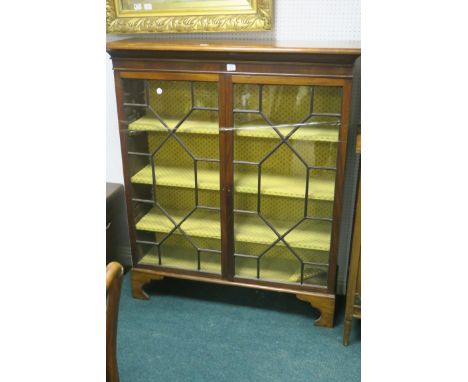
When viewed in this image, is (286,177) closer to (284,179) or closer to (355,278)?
(284,179)

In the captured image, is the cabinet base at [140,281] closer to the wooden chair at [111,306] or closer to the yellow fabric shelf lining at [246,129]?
the yellow fabric shelf lining at [246,129]

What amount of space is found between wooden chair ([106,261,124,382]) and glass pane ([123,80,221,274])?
105 cm

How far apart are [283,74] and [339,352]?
122 cm

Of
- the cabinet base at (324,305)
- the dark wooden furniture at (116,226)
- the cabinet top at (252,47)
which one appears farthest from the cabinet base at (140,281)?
the cabinet top at (252,47)

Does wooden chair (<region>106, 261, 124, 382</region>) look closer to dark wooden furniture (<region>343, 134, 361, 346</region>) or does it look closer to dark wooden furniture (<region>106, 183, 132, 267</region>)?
dark wooden furniture (<region>343, 134, 361, 346</region>)

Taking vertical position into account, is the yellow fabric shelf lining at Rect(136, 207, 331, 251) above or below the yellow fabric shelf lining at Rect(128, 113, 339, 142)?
below

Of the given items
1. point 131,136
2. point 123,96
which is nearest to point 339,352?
point 131,136

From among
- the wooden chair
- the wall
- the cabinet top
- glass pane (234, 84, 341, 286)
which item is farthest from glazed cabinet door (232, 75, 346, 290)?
the wooden chair

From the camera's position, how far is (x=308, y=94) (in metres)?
1.76

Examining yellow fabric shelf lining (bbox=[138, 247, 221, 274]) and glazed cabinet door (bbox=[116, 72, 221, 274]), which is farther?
yellow fabric shelf lining (bbox=[138, 247, 221, 274])

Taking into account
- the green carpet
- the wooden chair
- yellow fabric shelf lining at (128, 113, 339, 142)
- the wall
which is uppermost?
the wall

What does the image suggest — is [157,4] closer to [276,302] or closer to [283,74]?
[283,74]

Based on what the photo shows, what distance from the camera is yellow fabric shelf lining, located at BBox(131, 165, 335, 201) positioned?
1.90 m

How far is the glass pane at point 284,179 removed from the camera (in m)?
1.80
